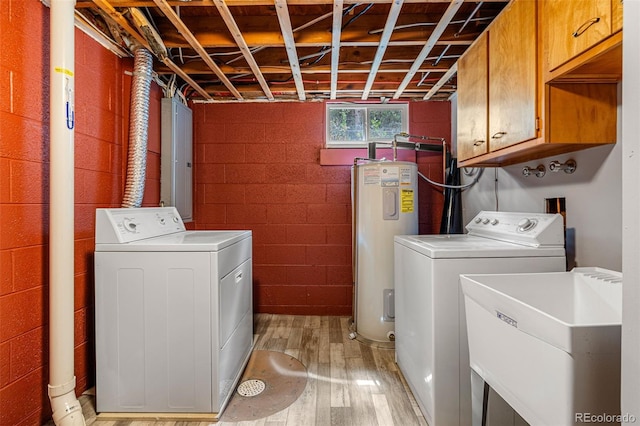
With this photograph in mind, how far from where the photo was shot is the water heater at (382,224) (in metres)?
2.56

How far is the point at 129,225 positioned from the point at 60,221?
1.05 feet

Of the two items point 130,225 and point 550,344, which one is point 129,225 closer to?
point 130,225

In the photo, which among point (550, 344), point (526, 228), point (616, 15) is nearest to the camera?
point (550, 344)

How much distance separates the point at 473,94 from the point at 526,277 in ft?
3.99

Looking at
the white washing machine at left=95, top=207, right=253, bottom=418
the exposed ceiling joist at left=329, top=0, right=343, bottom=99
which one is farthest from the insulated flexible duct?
the exposed ceiling joist at left=329, top=0, right=343, bottom=99

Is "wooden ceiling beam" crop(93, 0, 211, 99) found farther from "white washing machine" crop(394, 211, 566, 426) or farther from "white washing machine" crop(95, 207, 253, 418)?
"white washing machine" crop(394, 211, 566, 426)

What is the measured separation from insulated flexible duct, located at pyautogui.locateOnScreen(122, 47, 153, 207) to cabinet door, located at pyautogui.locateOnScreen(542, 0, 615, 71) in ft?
7.29

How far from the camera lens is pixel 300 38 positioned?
209 cm

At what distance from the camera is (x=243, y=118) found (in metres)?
3.21

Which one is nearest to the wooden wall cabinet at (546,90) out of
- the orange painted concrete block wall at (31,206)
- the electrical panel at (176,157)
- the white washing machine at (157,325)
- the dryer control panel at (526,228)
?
the dryer control panel at (526,228)

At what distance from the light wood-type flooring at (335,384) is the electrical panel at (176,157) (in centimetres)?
132

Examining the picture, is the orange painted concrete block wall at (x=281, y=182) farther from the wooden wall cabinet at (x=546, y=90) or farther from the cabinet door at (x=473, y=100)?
the wooden wall cabinet at (x=546, y=90)

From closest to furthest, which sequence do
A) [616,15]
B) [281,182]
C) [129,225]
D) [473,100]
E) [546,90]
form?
1. [616,15]
2. [546,90]
3. [129,225]
4. [473,100]
5. [281,182]

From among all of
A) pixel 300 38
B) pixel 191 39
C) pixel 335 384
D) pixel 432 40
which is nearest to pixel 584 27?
→ pixel 432 40
